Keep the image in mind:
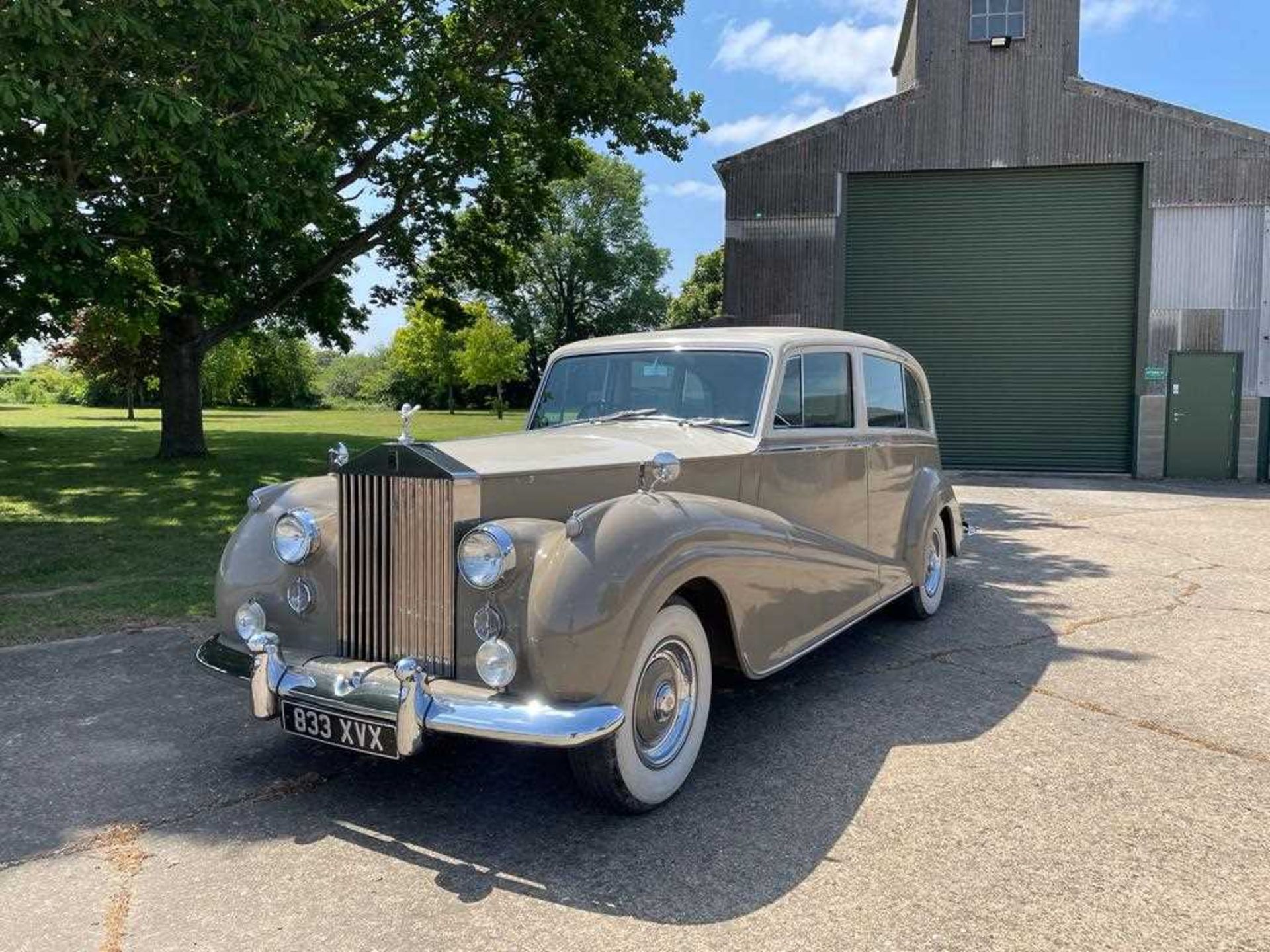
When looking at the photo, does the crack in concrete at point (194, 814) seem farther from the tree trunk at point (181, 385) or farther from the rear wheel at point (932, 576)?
the tree trunk at point (181, 385)

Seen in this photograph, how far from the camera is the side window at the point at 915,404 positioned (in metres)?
6.09

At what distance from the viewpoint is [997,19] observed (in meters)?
16.4

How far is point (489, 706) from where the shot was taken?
2904 mm

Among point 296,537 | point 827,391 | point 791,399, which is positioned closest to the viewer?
point 296,537

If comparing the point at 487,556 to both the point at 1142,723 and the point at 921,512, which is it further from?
the point at 921,512

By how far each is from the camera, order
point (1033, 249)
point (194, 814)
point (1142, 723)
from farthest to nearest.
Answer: point (1033, 249), point (1142, 723), point (194, 814)

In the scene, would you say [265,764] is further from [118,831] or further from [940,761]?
[940,761]

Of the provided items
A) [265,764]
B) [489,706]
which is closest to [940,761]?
[489,706]

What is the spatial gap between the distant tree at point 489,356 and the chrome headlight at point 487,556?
136 feet

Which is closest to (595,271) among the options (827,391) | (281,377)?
(281,377)

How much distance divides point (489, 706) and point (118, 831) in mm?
1447

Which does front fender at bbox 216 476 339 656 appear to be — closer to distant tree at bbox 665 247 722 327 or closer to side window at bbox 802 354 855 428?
side window at bbox 802 354 855 428

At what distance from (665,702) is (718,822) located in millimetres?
459

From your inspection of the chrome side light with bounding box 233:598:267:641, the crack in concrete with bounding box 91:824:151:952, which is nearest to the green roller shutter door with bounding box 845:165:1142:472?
the chrome side light with bounding box 233:598:267:641
